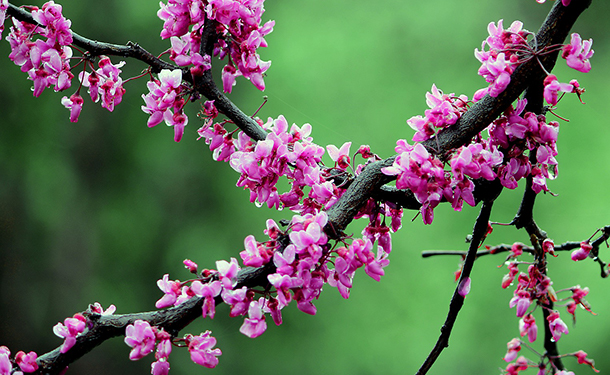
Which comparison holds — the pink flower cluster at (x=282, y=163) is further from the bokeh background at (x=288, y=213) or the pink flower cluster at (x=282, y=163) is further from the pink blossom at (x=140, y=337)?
the bokeh background at (x=288, y=213)

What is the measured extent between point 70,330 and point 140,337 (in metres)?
0.06

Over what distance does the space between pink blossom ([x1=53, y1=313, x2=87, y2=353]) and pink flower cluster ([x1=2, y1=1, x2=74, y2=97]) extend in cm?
23

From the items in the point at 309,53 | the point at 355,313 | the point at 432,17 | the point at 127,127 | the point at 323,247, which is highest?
the point at 432,17

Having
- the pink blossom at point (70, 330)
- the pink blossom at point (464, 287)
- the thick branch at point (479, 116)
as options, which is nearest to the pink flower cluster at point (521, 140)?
the thick branch at point (479, 116)

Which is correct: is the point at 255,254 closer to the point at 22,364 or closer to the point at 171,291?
the point at 171,291

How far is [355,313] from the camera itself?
1960 millimetres

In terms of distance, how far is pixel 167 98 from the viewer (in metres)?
0.46

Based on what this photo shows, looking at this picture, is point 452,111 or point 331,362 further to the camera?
point 331,362

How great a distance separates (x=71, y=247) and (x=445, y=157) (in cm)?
187

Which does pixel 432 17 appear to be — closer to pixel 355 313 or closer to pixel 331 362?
pixel 355 313

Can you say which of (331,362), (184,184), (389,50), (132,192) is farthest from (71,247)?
(389,50)

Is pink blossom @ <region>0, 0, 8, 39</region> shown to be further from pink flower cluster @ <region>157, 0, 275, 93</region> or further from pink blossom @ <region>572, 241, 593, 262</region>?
pink blossom @ <region>572, 241, 593, 262</region>

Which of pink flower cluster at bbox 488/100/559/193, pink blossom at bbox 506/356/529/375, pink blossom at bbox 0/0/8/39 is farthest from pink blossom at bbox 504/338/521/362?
pink blossom at bbox 0/0/8/39

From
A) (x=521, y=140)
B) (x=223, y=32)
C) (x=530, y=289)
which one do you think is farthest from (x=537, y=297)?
(x=223, y=32)
